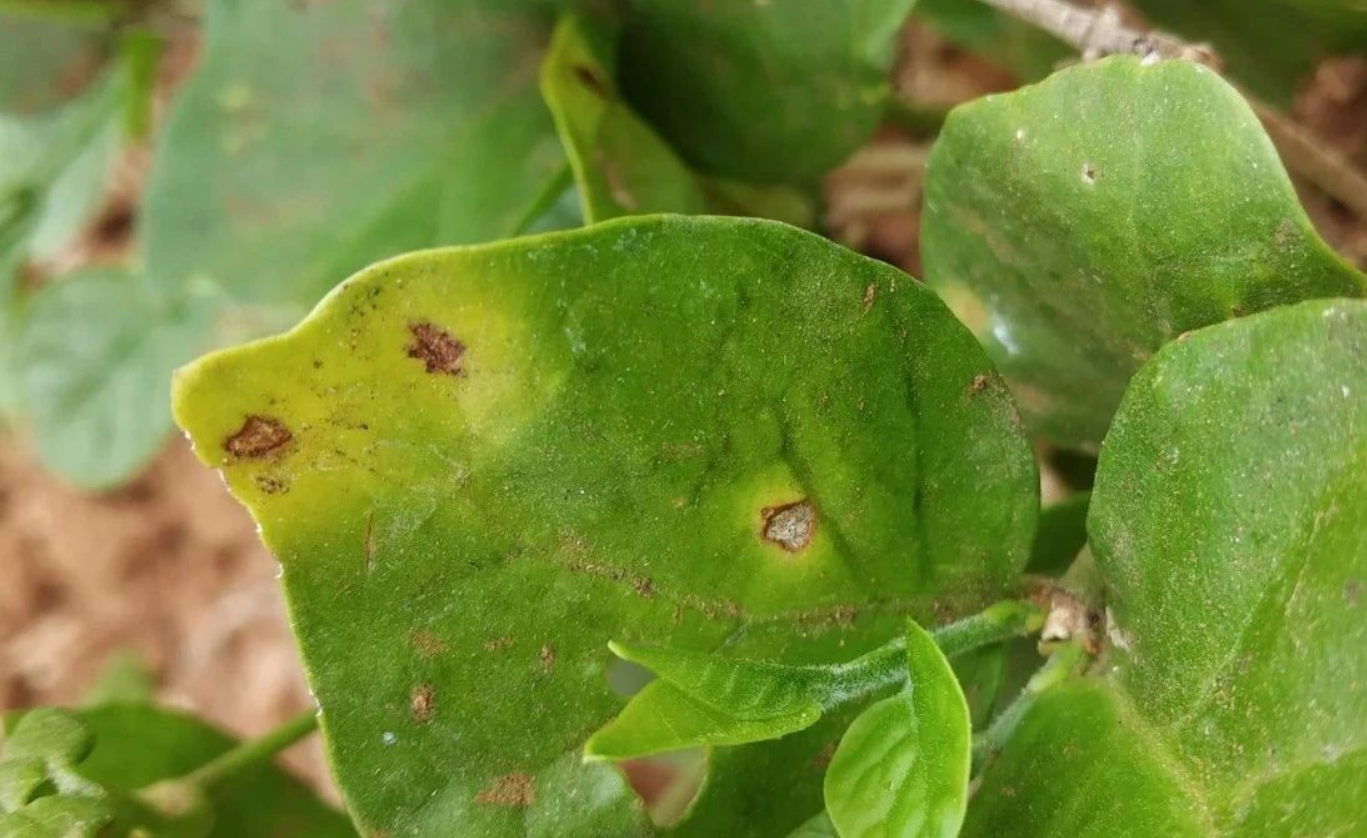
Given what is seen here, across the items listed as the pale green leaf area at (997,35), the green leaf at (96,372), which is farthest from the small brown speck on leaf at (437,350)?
the green leaf at (96,372)

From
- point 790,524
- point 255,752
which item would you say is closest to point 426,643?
point 790,524

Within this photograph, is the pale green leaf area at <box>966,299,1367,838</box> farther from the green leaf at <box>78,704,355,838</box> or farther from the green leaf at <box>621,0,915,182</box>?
the green leaf at <box>78,704,355,838</box>

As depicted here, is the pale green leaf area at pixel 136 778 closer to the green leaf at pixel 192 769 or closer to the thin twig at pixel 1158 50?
the green leaf at pixel 192 769

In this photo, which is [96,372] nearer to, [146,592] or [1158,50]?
[146,592]

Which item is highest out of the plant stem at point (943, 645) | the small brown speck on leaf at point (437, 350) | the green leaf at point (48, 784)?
the small brown speck on leaf at point (437, 350)

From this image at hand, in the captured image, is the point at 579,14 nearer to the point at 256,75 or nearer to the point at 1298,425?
the point at 256,75

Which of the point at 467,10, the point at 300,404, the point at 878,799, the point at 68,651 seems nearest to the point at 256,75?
the point at 467,10
